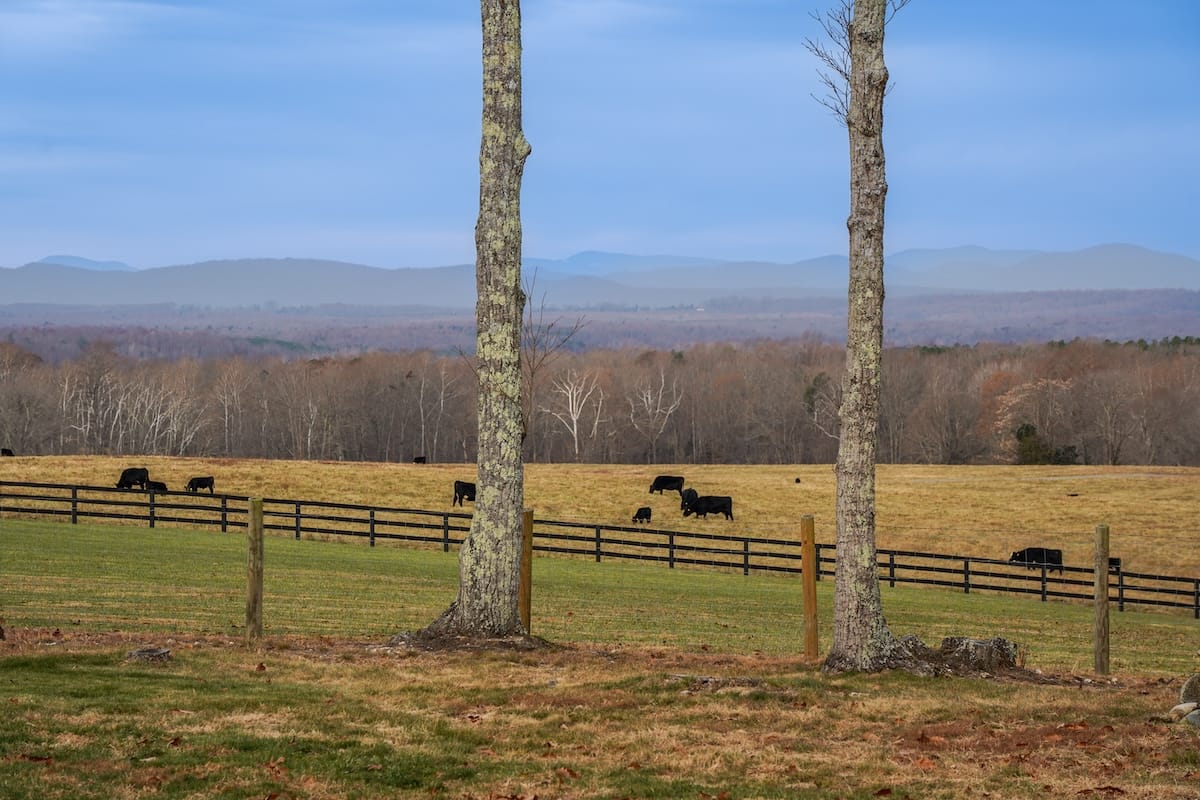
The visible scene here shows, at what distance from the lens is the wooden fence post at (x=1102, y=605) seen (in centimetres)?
1409

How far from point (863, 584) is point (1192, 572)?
34.1 metres

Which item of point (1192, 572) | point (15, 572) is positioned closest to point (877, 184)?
point (15, 572)

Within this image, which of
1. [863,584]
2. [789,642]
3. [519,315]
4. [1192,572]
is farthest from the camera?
[1192,572]

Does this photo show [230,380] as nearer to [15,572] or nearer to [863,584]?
[15,572]

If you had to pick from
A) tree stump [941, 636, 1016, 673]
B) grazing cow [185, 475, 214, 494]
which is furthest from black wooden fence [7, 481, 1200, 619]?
tree stump [941, 636, 1016, 673]

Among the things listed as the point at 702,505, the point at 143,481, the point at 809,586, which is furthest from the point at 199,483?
the point at 809,586

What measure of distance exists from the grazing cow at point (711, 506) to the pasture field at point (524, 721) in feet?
105

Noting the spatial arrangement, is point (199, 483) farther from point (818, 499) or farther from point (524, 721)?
point (524, 721)

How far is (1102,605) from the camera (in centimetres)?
1417

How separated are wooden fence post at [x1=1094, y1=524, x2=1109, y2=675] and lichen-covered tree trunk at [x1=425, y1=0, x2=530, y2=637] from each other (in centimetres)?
664

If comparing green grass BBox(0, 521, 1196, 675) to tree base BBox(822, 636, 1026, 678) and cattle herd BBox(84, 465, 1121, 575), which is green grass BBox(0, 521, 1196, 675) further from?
cattle herd BBox(84, 465, 1121, 575)

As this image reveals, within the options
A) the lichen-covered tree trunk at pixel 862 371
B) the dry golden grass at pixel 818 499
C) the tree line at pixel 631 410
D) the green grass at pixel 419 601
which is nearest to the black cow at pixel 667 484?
the dry golden grass at pixel 818 499

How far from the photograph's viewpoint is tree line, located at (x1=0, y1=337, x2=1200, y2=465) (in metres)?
104

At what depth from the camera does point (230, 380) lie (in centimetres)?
13525
